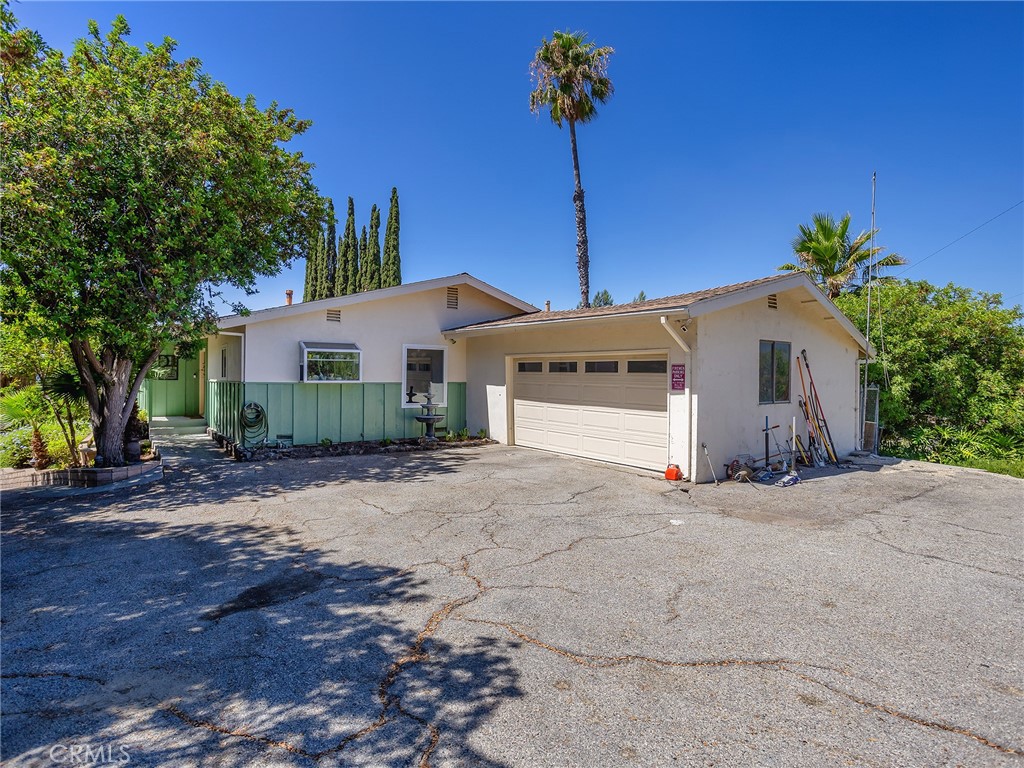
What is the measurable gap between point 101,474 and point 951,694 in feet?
30.8

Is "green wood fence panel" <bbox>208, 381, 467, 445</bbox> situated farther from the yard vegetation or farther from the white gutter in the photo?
the yard vegetation

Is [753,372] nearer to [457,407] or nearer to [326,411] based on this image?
[457,407]

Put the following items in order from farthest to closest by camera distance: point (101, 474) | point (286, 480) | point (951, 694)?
point (286, 480), point (101, 474), point (951, 694)

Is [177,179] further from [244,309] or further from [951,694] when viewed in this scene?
[951,694]

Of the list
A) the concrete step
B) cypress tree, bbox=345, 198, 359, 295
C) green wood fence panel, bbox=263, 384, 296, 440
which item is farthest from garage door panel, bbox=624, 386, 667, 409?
cypress tree, bbox=345, 198, 359, 295

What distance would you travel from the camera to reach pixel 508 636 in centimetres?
311

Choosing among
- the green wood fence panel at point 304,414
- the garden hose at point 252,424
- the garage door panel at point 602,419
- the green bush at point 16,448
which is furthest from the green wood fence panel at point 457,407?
the green bush at point 16,448

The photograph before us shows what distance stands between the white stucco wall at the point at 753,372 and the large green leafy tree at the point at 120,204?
7460 millimetres

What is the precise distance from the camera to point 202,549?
4691 millimetres

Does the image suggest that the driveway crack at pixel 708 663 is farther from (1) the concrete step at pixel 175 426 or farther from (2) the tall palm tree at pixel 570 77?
(2) the tall palm tree at pixel 570 77

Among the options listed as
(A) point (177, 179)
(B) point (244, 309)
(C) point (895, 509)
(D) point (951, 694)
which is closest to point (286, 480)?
(B) point (244, 309)

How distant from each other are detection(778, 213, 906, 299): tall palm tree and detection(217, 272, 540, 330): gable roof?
29.1 ft

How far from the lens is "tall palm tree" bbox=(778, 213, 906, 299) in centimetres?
1465

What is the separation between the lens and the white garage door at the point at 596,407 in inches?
331
